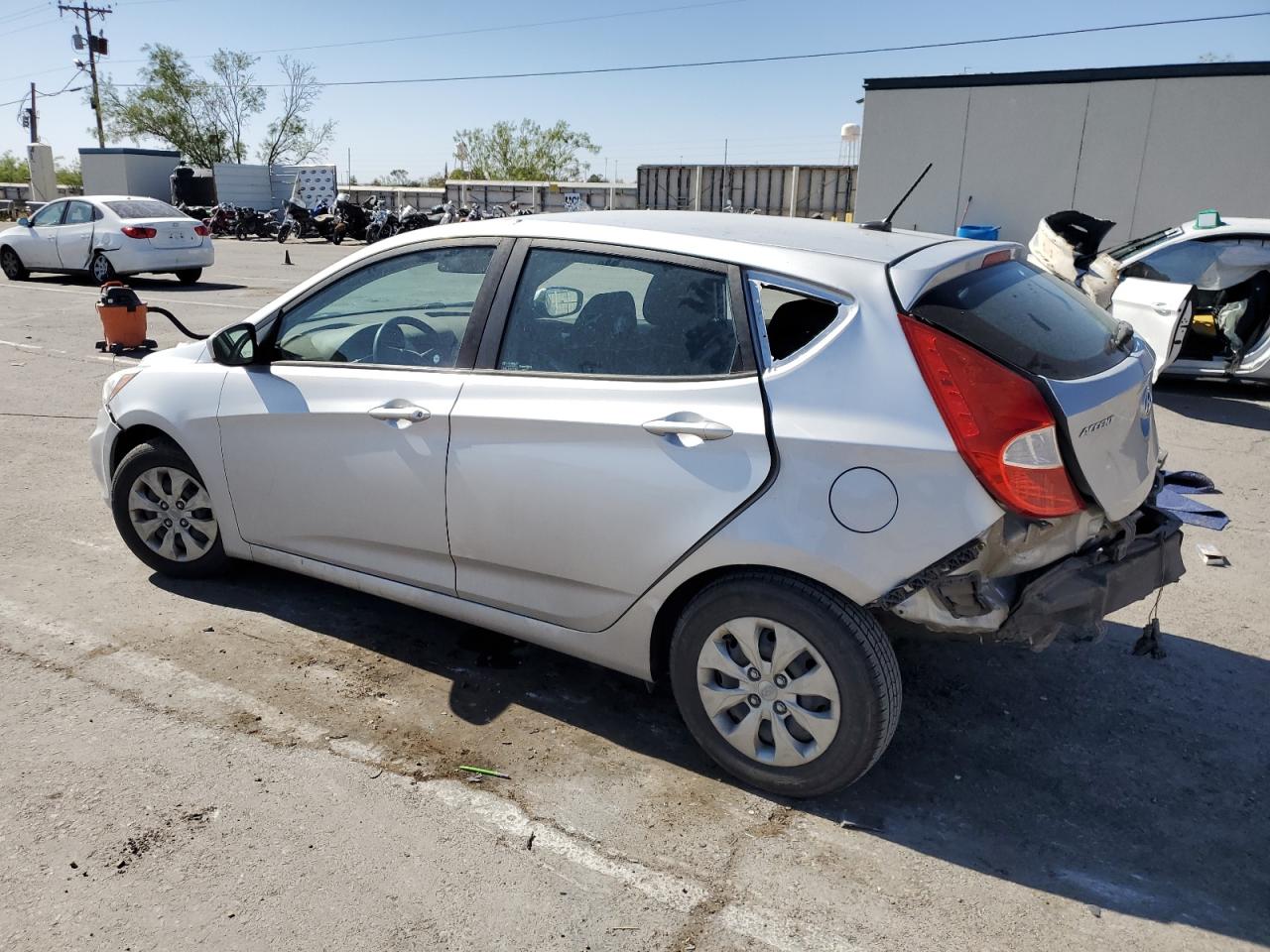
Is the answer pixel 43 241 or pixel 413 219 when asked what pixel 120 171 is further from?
pixel 43 241

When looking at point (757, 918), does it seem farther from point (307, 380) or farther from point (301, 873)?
point (307, 380)

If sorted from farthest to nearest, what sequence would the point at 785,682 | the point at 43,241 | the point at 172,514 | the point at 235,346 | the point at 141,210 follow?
the point at 43,241, the point at 141,210, the point at 172,514, the point at 235,346, the point at 785,682

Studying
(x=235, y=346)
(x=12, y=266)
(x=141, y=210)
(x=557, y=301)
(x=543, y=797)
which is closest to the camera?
(x=543, y=797)

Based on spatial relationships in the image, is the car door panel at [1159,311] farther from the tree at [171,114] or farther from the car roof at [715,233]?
the tree at [171,114]

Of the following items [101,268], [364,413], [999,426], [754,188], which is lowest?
[101,268]

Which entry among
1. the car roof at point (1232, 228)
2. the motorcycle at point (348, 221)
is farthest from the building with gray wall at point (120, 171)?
the car roof at point (1232, 228)

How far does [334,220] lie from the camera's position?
29.4m

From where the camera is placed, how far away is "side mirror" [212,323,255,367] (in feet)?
13.4

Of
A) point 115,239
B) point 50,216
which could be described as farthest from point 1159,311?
point 50,216

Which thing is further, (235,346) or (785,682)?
(235,346)

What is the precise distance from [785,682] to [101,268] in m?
17.4

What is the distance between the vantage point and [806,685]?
2.91m

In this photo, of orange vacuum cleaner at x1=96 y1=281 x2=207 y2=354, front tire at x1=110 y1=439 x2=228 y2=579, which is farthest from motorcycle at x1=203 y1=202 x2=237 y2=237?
front tire at x1=110 y1=439 x2=228 y2=579

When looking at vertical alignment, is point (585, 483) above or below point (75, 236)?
below
